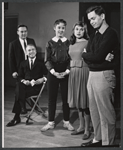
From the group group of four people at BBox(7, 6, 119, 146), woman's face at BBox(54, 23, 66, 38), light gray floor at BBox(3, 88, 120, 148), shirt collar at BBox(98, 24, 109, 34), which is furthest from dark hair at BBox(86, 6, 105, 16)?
light gray floor at BBox(3, 88, 120, 148)

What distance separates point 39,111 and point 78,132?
59cm

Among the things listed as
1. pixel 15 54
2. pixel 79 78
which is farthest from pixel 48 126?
pixel 15 54

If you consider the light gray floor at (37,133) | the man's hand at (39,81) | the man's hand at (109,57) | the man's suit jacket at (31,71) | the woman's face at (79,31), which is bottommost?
the light gray floor at (37,133)

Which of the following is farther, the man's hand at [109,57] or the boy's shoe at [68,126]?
the boy's shoe at [68,126]

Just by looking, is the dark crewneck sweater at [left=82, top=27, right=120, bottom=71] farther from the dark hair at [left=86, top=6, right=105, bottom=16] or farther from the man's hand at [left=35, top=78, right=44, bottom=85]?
the man's hand at [left=35, top=78, right=44, bottom=85]

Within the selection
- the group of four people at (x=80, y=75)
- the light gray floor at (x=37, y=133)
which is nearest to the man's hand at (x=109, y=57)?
the group of four people at (x=80, y=75)

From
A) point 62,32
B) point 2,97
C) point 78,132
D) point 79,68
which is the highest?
point 62,32

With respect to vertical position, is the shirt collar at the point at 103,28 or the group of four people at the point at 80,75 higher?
the shirt collar at the point at 103,28

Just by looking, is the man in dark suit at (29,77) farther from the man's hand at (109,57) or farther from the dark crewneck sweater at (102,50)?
the man's hand at (109,57)

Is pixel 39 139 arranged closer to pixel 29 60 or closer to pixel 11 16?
pixel 29 60

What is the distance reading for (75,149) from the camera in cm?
267

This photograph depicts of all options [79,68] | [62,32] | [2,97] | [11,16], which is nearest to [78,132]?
[79,68]

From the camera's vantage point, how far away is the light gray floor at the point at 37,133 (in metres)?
2.66

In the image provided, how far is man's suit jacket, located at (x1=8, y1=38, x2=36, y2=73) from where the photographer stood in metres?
2.70
